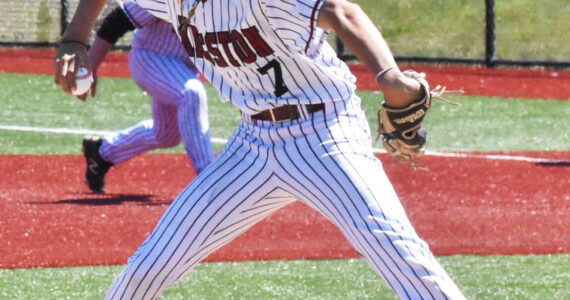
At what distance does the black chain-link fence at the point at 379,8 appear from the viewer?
636 inches

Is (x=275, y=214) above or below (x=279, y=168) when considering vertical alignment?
below

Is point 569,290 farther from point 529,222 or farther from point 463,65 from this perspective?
point 463,65

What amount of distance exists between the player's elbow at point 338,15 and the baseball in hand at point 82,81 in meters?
0.90

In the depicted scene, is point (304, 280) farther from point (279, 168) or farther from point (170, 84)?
point (170, 84)

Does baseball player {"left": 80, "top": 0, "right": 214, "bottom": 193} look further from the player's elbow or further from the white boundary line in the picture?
the player's elbow

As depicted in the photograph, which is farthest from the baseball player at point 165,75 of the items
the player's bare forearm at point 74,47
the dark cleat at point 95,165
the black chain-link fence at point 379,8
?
the black chain-link fence at point 379,8

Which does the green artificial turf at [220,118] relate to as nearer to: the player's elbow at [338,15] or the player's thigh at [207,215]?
the player's thigh at [207,215]

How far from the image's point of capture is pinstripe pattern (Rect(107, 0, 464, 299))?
3.16 metres

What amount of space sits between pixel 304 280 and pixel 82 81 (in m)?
1.89

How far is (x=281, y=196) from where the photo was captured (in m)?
3.43

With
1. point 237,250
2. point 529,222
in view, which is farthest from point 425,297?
point 529,222

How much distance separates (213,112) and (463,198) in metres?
4.65

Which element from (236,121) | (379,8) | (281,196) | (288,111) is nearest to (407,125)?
(288,111)

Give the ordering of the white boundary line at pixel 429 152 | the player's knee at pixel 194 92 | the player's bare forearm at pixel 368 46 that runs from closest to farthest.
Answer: the player's bare forearm at pixel 368 46
the player's knee at pixel 194 92
the white boundary line at pixel 429 152
